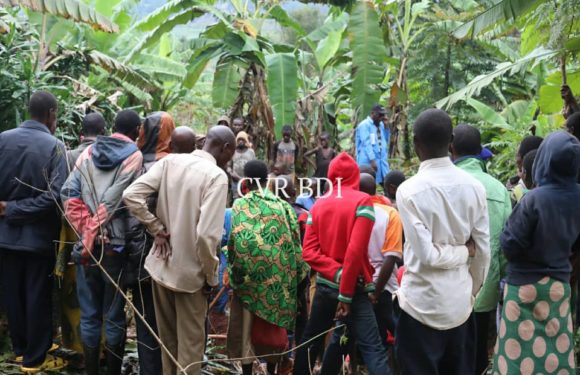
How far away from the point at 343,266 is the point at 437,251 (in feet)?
→ 3.85

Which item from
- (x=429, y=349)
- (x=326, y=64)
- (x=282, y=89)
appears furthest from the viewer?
(x=326, y=64)

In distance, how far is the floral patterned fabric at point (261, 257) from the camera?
16.0 ft

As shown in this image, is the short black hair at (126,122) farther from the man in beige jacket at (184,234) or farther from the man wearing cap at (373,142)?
the man wearing cap at (373,142)

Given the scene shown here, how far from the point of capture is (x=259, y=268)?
4.88 metres

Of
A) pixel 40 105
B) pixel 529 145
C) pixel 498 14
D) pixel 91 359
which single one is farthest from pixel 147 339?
pixel 498 14

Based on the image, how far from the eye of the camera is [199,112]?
849 inches

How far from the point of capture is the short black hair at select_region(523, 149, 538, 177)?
15.7ft

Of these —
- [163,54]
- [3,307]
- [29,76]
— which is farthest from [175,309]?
[163,54]

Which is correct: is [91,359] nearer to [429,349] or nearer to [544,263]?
[429,349]

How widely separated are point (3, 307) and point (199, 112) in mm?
16229

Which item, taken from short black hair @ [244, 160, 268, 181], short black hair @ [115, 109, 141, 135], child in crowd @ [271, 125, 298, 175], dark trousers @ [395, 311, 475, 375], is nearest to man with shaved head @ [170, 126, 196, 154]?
short black hair @ [115, 109, 141, 135]

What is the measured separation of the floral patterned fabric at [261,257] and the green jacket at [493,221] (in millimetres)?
1370

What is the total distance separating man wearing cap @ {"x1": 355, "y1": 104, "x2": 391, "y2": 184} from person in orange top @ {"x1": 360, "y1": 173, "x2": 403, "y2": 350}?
5781mm

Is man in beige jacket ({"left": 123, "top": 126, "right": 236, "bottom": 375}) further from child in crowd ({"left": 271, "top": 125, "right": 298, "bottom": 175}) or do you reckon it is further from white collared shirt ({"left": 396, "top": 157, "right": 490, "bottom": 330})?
child in crowd ({"left": 271, "top": 125, "right": 298, "bottom": 175})
